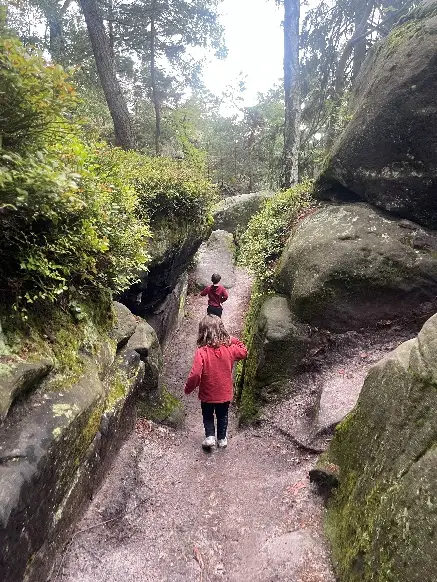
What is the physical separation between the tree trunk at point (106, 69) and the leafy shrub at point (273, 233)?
4903 millimetres

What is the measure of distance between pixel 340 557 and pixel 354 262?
506 centimetres

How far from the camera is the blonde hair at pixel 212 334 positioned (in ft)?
19.7

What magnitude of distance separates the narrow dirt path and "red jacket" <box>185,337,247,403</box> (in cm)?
101

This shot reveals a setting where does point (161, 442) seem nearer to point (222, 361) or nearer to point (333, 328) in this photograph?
point (222, 361)

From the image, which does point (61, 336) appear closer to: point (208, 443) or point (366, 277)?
point (208, 443)

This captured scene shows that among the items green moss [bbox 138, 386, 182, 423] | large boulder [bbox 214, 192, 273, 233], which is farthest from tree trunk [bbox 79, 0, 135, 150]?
large boulder [bbox 214, 192, 273, 233]

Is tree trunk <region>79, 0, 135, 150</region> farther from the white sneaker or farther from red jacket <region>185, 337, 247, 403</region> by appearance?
the white sneaker

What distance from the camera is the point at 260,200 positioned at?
21141 mm

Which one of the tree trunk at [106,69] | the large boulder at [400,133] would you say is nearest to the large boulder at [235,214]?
the tree trunk at [106,69]

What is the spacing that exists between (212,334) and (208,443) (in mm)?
1799

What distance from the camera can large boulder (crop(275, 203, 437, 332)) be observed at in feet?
23.8

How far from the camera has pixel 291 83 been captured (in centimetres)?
1233

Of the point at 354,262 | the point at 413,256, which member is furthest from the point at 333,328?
the point at 413,256

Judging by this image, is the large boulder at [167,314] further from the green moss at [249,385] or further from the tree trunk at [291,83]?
the tree trunk at [291,83]
